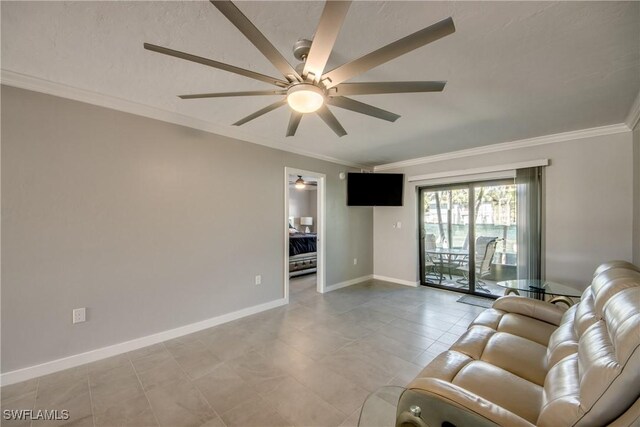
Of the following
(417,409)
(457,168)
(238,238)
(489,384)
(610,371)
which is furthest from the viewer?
(457,168)

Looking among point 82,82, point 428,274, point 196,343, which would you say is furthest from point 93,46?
point 428,274

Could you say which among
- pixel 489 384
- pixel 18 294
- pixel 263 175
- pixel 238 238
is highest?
pixel 263 175

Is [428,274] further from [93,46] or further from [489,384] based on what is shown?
[93,46]

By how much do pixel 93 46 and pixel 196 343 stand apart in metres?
2.69

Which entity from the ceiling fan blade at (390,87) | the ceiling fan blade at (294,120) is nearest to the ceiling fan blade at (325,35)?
the ceiling fan blade at (390,87)

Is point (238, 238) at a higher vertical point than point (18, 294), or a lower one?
higher

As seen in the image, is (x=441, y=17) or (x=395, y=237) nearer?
(x=441, y=17)

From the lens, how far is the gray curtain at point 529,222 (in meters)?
3.52

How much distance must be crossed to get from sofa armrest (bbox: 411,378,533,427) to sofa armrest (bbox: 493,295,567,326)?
1421mm

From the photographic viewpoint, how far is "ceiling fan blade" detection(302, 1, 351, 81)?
1006 mm

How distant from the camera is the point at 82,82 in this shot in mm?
2172

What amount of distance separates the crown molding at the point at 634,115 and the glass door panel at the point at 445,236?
1926 millimetres

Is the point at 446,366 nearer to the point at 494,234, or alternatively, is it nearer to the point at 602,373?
the point at 602,373

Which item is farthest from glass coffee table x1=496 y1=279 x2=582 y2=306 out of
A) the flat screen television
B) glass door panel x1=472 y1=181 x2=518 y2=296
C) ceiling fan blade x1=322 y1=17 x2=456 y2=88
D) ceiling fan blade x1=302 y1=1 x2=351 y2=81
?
ceiling fan blade x1=302 y1=1 x2=351 y2=81
